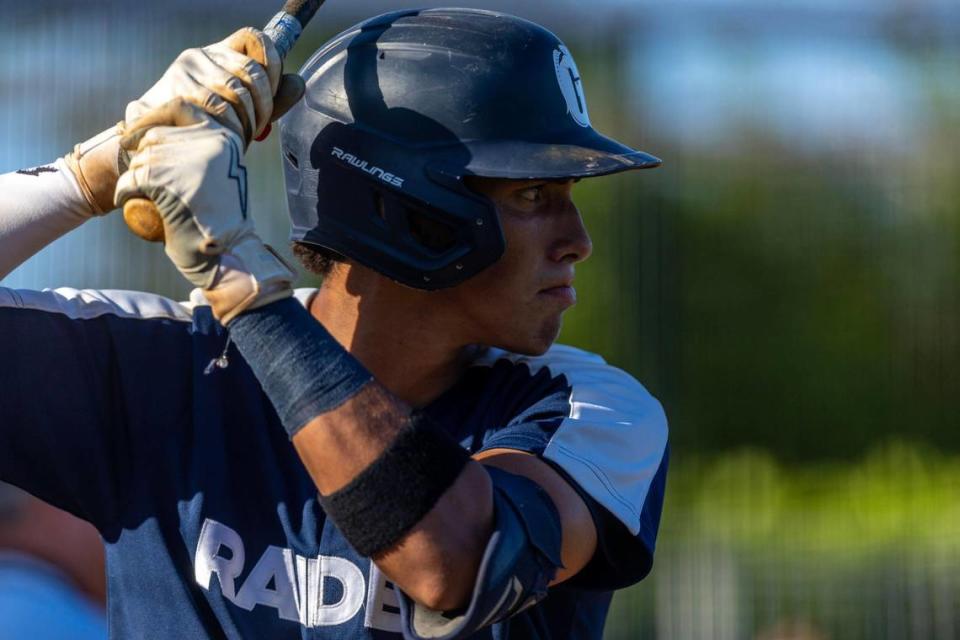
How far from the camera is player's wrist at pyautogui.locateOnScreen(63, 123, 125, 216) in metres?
2.58

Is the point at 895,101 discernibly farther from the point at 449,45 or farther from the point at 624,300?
the point at 449,45

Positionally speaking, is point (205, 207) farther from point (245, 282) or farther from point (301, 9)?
point (301, 9)

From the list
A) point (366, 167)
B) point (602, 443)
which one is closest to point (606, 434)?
point (602, 443)

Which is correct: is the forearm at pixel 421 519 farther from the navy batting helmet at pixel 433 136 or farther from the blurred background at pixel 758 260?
the blurred background at pixel 758 260

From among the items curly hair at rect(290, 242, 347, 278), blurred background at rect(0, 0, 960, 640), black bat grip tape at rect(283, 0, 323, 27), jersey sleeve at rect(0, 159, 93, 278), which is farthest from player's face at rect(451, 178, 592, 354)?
blurred background at rect(0, 0, 960, 640)

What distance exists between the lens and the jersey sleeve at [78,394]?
2.62m

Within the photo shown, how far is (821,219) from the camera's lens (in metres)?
6.89

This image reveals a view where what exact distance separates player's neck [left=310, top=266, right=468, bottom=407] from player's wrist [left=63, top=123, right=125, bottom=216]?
1.83ft

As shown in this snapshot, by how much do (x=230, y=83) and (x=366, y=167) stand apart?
17.9 inches

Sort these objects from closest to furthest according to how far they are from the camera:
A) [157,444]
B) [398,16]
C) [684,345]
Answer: [157,444] → [398,16] → [684,345]

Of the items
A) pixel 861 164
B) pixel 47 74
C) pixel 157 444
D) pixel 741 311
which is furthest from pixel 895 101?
pixel 157 444

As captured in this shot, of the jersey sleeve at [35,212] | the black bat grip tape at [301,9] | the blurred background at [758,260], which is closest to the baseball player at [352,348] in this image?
the jersey sleeve at [35,212]

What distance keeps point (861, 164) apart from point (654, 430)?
4590 millimetres

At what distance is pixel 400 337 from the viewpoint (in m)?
2.85
